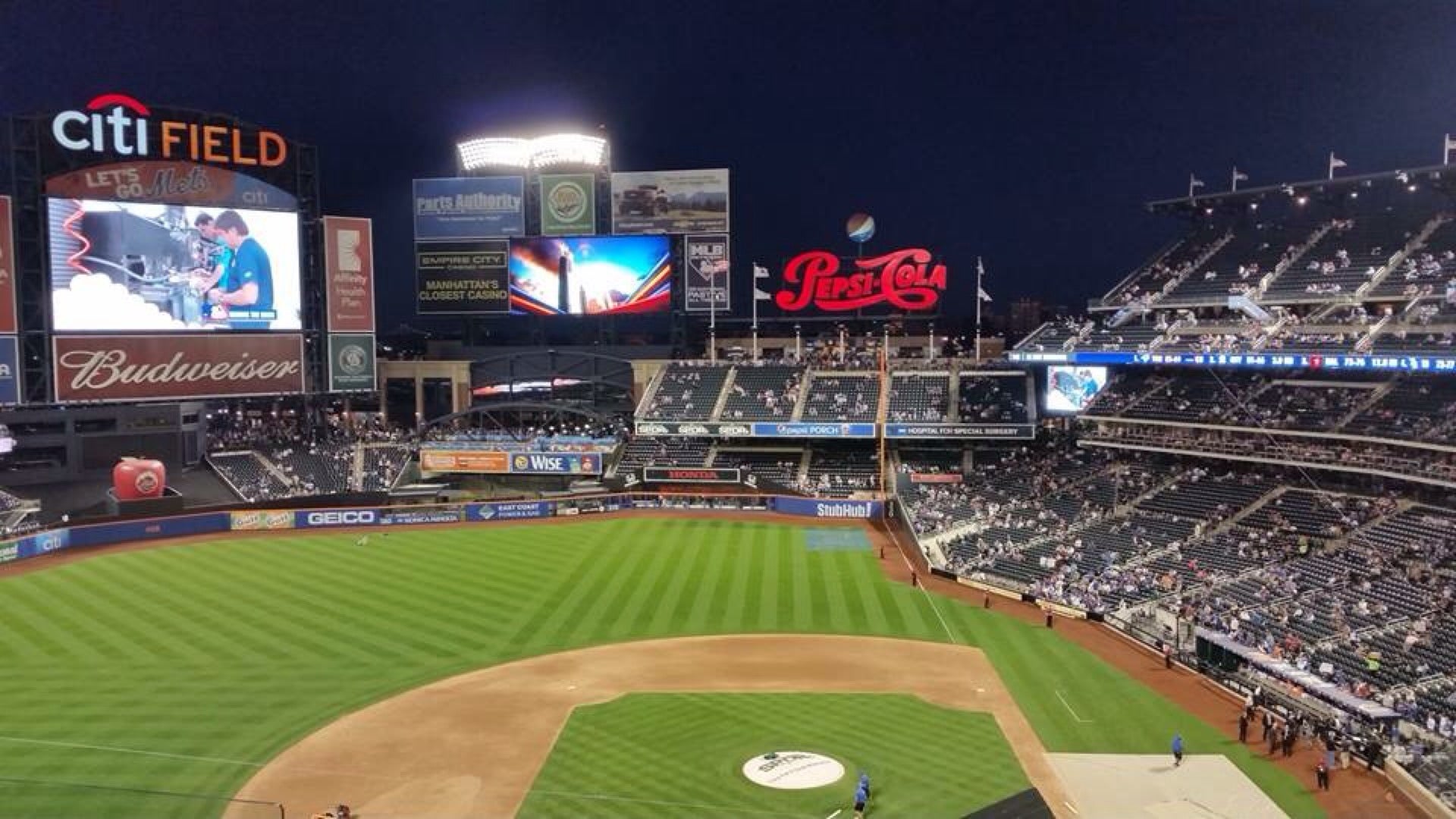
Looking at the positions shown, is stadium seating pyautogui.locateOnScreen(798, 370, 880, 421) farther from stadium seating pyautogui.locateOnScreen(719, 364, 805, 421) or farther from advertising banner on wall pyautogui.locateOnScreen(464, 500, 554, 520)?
advertising banner on wall pyautogui.locateOnScreen(464, 500, 554, 520)

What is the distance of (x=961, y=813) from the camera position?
18.3 metres

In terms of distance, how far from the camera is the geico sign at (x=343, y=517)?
2007 inches

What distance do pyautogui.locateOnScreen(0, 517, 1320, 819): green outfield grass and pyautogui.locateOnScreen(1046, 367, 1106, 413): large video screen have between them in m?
14.9

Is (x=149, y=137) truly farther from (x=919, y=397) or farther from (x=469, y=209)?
(x=919, y=397)

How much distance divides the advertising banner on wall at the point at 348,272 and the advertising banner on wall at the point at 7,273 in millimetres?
15478

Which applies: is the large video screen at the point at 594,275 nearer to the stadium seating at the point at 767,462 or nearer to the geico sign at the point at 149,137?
the stadium seating at the point at 767,462

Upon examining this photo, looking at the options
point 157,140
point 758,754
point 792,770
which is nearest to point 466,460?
point 157,140

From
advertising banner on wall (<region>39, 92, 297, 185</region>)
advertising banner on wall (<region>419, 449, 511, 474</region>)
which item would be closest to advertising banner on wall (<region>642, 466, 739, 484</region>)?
advertising banner on wall (<region>419, 449, 511, 474</region>)

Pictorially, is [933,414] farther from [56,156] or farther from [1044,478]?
[56,156]

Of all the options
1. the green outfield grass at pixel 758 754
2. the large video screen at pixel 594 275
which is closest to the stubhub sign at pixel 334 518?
the large video screen at pixel 594 275

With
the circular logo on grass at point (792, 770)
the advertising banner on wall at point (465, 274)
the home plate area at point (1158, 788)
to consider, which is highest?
the advertising banner on wall at point (465, 274)

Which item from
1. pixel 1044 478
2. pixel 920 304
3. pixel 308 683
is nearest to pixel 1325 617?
pixel 1044 478

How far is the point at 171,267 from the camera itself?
52.0 meters

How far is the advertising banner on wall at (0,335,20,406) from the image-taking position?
153 feet
